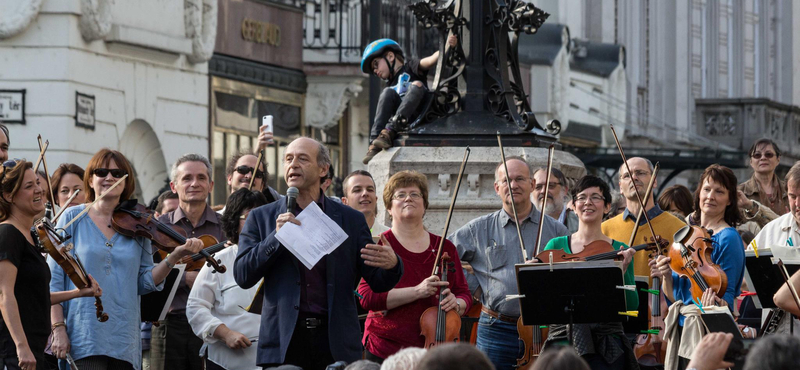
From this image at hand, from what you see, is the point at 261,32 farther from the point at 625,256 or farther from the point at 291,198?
the point at 291,198

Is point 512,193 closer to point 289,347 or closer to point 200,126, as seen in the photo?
point 289,347

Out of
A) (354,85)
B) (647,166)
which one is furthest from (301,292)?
(354,85)

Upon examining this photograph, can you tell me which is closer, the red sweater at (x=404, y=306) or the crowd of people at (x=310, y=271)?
the crowd of people at (x=310, y=271)

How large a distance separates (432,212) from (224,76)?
9661 mm

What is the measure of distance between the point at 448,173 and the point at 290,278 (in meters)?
2.84

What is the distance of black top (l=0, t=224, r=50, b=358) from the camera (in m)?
7.63

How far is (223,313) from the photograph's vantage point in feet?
30.0

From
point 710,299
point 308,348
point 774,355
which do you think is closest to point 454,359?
point 774,355

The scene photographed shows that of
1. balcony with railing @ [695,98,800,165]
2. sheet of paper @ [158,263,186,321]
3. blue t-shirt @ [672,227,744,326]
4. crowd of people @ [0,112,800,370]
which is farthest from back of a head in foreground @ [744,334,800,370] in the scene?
balcony with railing @ [695,98,800,165]

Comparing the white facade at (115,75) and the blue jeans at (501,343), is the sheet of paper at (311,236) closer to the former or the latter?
the blue jeans at (501,343)

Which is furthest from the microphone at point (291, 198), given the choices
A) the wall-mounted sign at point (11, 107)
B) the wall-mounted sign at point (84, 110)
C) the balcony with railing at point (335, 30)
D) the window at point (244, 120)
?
the balcony with railing at point (335, 30)

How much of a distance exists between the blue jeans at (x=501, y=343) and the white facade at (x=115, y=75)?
26.8ft

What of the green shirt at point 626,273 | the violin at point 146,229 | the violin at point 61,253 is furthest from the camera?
the green shirt at point 626,273

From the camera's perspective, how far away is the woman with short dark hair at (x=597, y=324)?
27.8 ft
